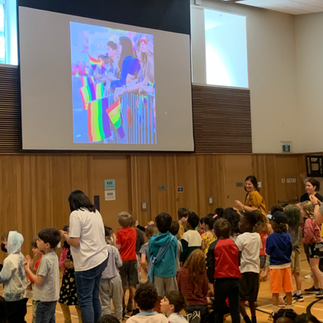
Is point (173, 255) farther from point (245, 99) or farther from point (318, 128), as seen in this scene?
point (318, 128)

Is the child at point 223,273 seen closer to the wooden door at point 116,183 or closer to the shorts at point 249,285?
the shorts at point 249,285

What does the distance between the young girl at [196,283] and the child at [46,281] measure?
1245 millimetres

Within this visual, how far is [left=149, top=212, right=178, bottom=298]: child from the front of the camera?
4227 mm

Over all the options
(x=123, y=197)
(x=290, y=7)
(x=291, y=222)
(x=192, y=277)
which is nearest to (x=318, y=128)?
(x=290, y=7)

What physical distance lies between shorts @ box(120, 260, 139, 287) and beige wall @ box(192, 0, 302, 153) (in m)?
6.57

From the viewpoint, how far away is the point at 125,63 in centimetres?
885

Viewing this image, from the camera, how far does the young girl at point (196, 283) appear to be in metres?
4.11

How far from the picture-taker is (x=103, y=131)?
8.48 meters

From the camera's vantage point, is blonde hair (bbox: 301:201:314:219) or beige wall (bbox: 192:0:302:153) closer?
blonde hair (bbox: 301:201:314:219)

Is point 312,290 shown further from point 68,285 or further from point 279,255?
point 68,285

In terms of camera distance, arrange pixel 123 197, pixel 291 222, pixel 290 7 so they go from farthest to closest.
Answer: pixel 290 7 < pixel 123 197 < pixel 291 222

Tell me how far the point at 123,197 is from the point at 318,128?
5.62m

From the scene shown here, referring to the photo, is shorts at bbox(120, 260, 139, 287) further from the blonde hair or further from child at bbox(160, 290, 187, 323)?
the blonde hair

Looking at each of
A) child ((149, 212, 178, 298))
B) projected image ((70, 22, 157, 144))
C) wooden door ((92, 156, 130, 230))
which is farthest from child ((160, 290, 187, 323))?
wooden door ((92, 156, 130, 230))
